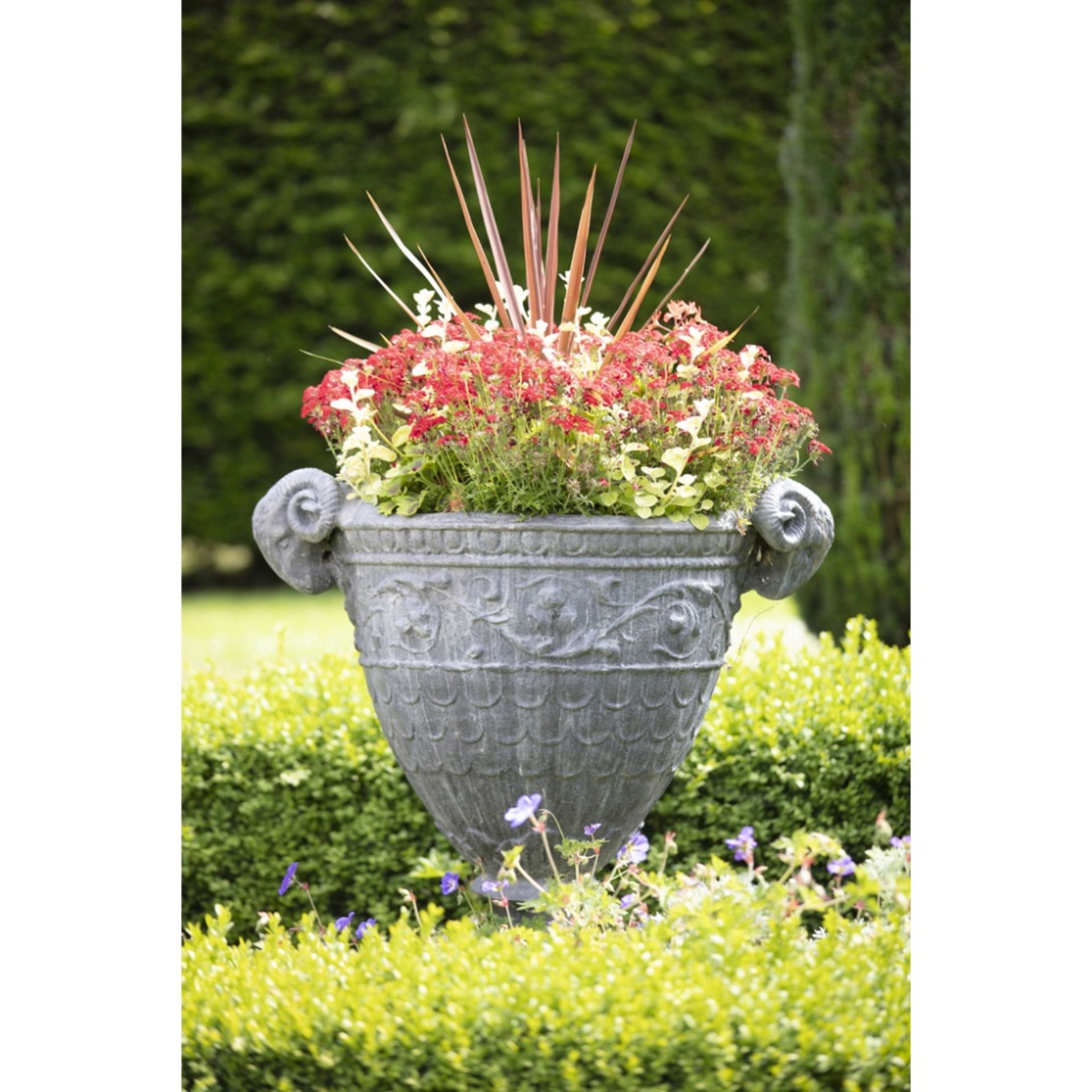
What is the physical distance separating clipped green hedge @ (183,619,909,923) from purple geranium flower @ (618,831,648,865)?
1.81 ft

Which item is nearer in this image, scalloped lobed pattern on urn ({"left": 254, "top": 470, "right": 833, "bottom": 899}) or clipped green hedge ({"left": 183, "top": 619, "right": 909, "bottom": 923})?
scalloped lobed pattern on urn ({"left": 254, "top": 470, "right": 833, "bottom": 899})

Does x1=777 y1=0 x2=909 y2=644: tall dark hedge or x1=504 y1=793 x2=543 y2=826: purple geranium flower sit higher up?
x1=777 y1=0 x2=909 y2=644: tall dark hedge

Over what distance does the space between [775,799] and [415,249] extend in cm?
478

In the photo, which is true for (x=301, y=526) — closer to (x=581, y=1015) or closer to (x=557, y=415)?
(x=557, y=415)

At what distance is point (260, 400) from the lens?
719 centimetres

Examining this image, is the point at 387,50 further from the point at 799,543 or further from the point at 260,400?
the point at 799,543

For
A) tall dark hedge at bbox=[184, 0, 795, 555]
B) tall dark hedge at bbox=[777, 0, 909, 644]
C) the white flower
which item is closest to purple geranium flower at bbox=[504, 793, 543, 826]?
the white flower

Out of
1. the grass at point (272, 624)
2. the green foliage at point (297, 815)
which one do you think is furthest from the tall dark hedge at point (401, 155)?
the green foliage at point (297, 815)

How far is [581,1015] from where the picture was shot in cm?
186

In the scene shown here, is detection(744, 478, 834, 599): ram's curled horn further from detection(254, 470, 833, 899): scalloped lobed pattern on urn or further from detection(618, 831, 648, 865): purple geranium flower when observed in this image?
detection(618, 831, 648, 865): purple geranium flower

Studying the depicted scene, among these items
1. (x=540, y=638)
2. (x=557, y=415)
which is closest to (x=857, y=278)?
(x=557, y=415)

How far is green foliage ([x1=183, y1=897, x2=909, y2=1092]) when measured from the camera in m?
1.85

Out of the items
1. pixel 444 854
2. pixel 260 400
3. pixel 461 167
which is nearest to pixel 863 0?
pixel 461 167

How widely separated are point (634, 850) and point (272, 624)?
4.55 meters
